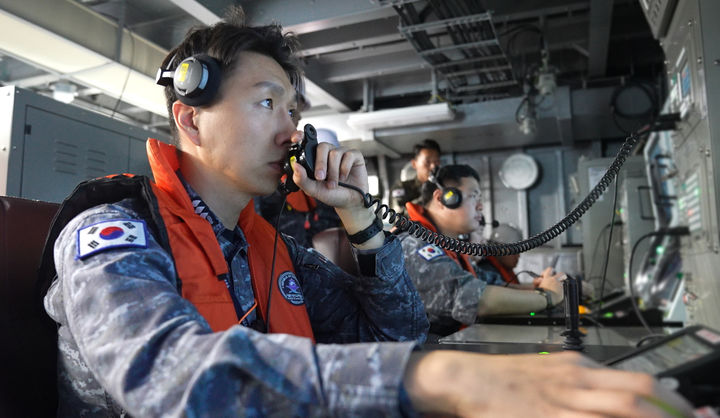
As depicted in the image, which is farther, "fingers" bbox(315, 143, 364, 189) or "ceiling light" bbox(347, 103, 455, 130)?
"ceiling light" bbox(347, 103, 455, 130)

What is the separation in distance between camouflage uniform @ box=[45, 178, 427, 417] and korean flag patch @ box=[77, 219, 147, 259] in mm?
11

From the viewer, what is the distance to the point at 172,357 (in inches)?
21.0

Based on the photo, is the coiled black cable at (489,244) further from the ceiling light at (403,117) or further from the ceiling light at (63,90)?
the ceiling light at (63,90)

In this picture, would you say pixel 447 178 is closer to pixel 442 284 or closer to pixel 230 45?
pixel 442 284

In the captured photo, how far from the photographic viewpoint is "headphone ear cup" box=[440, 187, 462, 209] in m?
2.43

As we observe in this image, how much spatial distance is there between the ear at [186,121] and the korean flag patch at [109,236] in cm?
37

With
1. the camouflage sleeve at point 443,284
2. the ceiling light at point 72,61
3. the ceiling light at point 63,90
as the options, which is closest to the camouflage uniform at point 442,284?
the camouflage sleeve at point 443,284

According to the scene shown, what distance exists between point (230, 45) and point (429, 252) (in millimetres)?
1277

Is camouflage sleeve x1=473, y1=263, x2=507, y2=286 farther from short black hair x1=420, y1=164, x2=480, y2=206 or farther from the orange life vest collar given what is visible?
short black hair x1=420, y1=164, x2=480, y2=206

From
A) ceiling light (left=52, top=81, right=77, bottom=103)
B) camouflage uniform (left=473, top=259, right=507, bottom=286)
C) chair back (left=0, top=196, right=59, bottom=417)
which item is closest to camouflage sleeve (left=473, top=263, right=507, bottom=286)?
camouflage uniform (left=473, top=259, right=507, bottom=286)

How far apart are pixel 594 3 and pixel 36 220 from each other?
3.39 meters

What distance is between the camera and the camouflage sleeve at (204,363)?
48 centimetres

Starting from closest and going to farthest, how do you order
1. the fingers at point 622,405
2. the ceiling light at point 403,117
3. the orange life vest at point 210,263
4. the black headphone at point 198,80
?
the fingers at point 622,405, the orange life vest at point 210,263, the black headphone at point 198,80, the ceiling light at point 403,117

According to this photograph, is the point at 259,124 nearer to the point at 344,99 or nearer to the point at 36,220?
the point at 36,220
